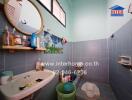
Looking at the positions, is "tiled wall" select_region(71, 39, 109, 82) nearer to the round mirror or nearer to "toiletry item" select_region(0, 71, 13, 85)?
the round mirror

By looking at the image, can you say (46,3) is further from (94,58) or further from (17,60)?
(94,58)

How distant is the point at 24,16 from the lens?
1181 mm

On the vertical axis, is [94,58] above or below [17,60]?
below

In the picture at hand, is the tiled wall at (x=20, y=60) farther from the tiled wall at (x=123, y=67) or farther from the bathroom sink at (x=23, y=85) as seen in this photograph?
the tiled wall at (x=123, y=67)

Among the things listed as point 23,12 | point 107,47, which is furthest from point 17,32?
point 107,47

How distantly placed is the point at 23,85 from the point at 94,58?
2465 millimetres

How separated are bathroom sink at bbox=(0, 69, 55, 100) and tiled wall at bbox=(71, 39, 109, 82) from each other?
206 cm

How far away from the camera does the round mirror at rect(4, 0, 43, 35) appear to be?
96cm

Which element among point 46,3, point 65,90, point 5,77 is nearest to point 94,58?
point 65,90

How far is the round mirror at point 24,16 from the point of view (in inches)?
37.9

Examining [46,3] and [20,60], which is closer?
[20,60]

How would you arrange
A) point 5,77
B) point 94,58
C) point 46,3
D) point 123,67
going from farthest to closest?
point 94,58 → point 46,3 → point 123,67 → point 5,77

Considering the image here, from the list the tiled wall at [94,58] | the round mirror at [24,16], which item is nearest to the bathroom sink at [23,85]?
the round mirror at [24,16]

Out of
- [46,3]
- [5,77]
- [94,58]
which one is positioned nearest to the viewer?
[5,77]
